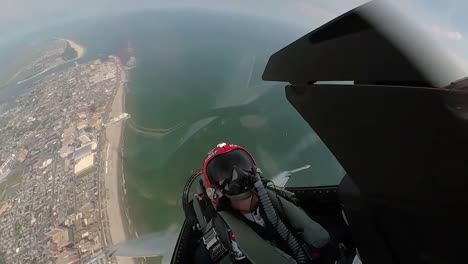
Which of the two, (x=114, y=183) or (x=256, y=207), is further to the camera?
(x=114, y=183)

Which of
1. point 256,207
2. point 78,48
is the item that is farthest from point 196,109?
point 78,48

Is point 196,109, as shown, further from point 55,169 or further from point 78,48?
point 78,48

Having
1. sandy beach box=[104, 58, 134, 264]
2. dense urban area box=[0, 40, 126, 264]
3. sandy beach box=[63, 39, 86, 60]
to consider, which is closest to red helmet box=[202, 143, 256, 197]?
sandy beach box=[104, 58, 134, 264]

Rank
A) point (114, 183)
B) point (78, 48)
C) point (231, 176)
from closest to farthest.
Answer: point (231, 176)
point (114, 183)
point (78, 48)

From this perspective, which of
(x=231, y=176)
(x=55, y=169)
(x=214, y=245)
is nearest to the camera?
(x=214, y=245)

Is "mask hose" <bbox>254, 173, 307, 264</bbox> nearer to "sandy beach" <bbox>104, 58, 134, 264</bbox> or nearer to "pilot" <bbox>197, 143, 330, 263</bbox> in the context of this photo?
"pilot" <bbox>197, 143, 330, 263</bbox>

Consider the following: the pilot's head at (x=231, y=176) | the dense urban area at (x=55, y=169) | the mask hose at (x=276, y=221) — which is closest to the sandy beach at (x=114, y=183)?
the dense urban area at (x=55, y=169)
